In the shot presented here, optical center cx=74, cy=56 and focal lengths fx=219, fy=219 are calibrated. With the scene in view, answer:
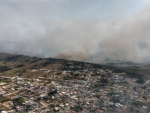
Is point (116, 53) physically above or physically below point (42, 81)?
above

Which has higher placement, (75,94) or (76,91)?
(76,91)

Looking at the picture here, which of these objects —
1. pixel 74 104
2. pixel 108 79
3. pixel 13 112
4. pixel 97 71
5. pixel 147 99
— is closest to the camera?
pixel 13 112

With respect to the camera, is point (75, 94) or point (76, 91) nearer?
point (75, 94)

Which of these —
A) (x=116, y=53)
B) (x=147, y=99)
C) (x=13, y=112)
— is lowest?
(x=13, y=112)

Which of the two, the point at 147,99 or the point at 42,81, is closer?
the point at 147,99

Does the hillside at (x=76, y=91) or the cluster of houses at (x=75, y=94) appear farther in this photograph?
the hillside at (x=76, y=91)

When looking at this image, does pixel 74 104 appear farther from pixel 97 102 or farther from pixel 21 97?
pixel 21 97

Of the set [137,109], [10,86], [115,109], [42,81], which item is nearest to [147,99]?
[137,109]

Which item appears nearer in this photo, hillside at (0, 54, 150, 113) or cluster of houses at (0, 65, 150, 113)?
cluster of houses at (0, 65, 150, 113)
